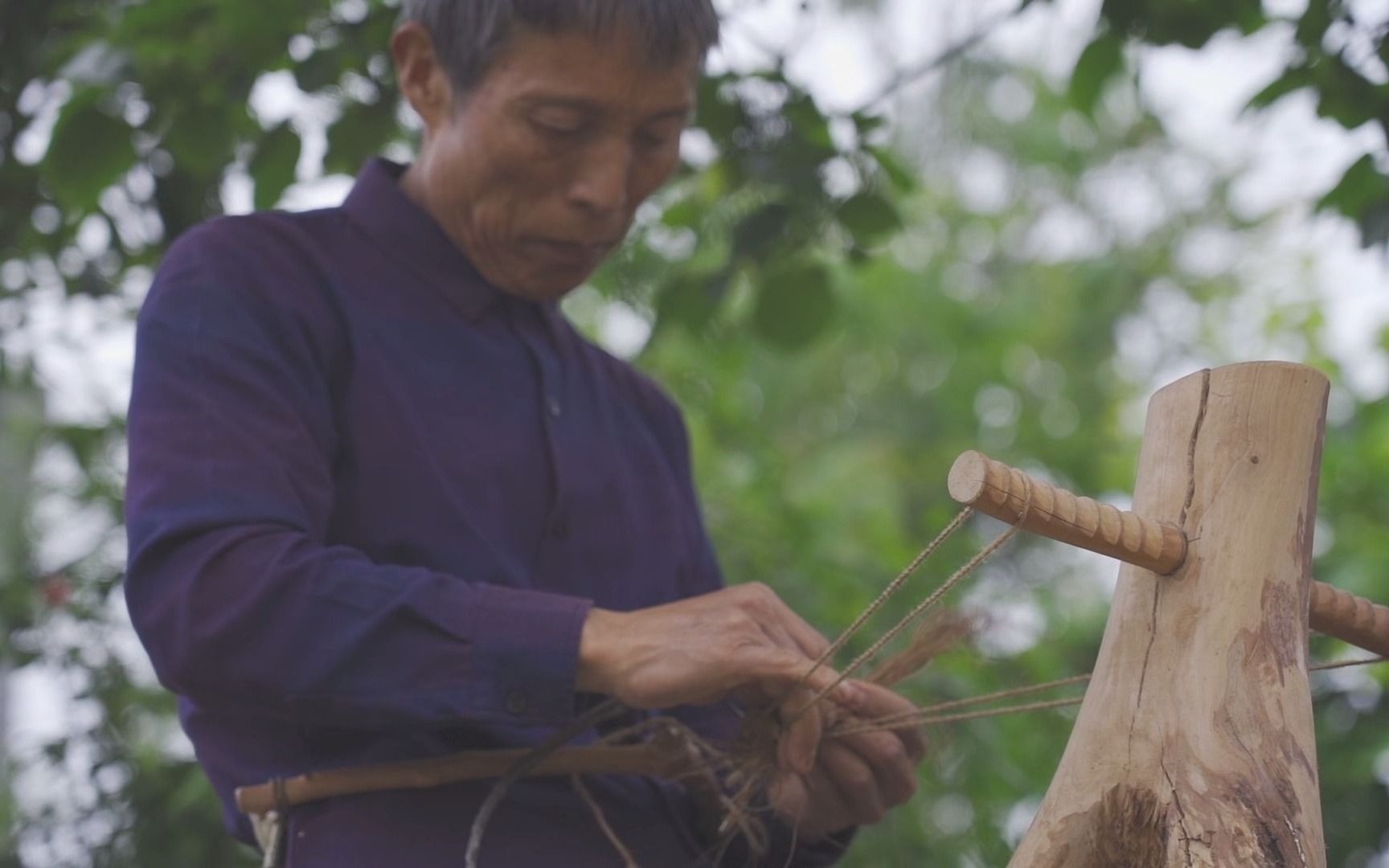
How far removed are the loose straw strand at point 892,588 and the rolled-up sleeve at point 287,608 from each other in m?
0.21

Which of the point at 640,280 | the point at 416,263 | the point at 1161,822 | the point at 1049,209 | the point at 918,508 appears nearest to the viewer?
the point at 1161,822

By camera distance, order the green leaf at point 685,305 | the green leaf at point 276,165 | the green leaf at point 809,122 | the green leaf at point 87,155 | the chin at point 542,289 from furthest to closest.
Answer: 1. the green leaf at point 685,305
2. the green leaf at point 809,122
3. the green leaf at point 276,165
4. the green leaf at point 87,155
5. the chin at point 542,289

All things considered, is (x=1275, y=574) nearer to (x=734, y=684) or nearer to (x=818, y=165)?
(x=734, y=684)

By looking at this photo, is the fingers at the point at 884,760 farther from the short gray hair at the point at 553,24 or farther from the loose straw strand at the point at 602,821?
the short gray hair at the point at 553,24

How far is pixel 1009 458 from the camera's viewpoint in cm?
875

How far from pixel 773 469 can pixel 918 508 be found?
21.5 ft

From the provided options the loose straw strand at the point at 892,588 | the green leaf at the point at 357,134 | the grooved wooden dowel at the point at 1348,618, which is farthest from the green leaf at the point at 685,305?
the grooved wooden dowel at the point at 1348,618

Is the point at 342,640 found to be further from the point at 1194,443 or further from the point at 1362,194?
the point at 1362,194

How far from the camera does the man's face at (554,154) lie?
172 cm

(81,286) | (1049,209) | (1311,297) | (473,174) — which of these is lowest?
(81,286)

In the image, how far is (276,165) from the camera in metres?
2.55

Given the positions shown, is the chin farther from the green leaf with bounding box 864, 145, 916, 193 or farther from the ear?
the green leaf with bounding box 864, 145, 916, 193

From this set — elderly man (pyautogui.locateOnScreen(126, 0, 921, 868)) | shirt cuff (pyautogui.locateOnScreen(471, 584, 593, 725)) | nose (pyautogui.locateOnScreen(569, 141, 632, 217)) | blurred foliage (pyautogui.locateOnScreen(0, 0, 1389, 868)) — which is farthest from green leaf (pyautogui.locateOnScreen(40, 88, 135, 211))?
shirt cuff (pyautogui.locateOnScreen(471, 584, 593, 725))

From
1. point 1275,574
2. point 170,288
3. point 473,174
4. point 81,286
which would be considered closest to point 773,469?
point 81,286
